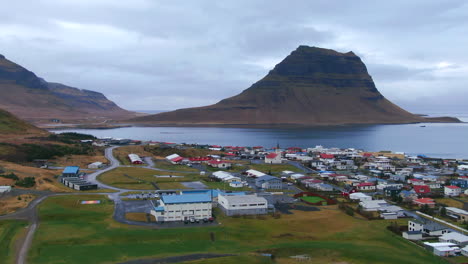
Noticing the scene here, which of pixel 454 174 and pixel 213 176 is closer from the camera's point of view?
pixel 213 176

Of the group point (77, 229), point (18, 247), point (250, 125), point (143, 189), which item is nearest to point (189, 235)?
point (77, 229)

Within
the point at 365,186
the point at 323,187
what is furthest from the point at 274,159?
the point at 323,187

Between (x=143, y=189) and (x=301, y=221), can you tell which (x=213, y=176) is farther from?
(x=301, y=221)

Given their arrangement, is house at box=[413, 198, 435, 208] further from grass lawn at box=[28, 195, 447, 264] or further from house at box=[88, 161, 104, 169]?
house at box=[88, 161, 104, 169]

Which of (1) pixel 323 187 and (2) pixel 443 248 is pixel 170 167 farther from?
(2) pixel 443 248

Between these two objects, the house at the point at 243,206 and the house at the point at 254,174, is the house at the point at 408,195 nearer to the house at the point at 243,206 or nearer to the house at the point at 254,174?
the house at the point at 243,206
